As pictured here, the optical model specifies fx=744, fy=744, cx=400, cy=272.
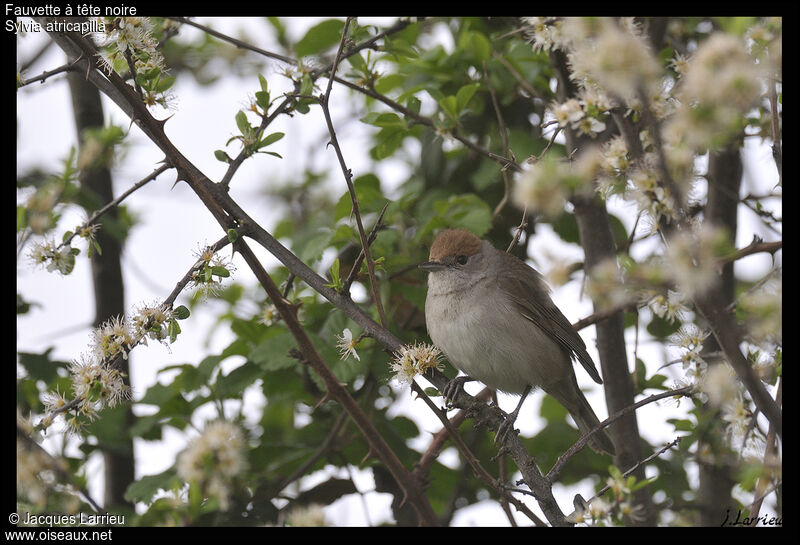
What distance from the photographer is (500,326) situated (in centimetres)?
430

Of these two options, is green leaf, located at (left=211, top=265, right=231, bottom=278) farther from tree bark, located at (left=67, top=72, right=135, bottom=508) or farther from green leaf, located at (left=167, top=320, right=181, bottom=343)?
tree bark, located at (left=67, top=72, right=135, bottom=508)

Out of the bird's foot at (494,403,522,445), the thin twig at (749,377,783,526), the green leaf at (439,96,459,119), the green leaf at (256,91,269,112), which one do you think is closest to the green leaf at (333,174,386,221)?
the green leaf at (439,96,459,119)

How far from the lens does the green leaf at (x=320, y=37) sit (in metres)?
4.31

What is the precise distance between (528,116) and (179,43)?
3.14m

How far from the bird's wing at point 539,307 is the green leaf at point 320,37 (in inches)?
65.2

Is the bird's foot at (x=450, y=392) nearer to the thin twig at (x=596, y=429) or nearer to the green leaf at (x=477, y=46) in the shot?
the thin twig at (x=596, y=429)

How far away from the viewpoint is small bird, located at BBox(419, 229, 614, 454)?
4223 millimetres

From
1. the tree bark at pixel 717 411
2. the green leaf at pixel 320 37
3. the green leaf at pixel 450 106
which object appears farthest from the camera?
the green leaf at pixel 320 37

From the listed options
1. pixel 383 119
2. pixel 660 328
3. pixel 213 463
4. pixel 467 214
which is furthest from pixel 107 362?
pixel 660 328

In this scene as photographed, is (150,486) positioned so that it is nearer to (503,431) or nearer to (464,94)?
(503,431)

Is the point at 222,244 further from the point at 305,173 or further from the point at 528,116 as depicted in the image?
the point at 305,173

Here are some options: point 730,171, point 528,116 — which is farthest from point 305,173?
point 730,171

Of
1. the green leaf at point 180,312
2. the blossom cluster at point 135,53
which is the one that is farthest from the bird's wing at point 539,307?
the blossom cluster at point 135,53

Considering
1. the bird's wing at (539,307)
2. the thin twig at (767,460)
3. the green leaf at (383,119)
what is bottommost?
the thin twig at (767,460)
